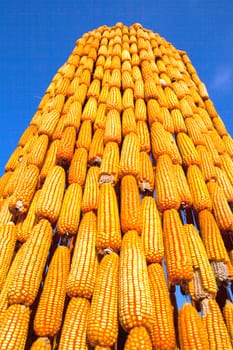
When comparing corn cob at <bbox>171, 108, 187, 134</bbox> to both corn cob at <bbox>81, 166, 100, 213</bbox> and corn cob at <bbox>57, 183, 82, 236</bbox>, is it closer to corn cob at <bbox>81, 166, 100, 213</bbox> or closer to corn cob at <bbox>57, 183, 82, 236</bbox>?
corn cob at <bbox>81, 166, 100, 213</bbox>

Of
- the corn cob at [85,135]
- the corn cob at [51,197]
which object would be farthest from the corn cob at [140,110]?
the corn cob at [51,197]

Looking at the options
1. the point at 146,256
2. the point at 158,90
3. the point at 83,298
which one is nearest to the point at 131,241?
the point at 146,256

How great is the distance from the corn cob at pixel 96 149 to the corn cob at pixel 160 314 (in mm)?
1953

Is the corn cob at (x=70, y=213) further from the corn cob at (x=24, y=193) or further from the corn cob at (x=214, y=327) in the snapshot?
the corn cob at (x=214, y=327)

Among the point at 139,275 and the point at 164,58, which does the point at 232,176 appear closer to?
the point at 139,275

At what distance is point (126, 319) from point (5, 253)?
1673 mm

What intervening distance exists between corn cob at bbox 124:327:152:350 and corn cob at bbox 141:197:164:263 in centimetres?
79

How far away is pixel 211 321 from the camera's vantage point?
2.77 meters

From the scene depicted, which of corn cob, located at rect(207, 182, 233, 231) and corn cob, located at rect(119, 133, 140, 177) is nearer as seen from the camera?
corn cob, located at rect(207, 182, 233, 231)

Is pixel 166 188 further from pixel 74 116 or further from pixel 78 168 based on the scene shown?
pixel 74 116

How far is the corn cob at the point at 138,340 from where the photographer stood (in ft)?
7.51

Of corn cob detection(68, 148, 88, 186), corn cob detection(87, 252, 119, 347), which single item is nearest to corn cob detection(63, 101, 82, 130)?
corn cob detection(68, 148, 88, 186)

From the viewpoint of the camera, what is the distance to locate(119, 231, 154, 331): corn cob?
247cm

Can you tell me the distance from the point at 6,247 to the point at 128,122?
2.64m
